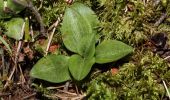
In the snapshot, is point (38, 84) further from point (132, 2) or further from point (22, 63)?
point (132, 2)

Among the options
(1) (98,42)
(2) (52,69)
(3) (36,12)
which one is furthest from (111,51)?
(3) (36,12)

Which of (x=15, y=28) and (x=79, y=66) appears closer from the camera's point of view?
(x=79, y=66)

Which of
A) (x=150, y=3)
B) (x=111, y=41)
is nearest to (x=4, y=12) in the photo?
(x=111, y=41)

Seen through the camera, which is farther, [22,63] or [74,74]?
[22,63]

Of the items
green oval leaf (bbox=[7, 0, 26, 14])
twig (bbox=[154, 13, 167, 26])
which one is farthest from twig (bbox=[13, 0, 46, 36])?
twig (bbox=[154, 13, 167, 26])

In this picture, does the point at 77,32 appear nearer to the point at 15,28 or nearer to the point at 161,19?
the point at 15,28

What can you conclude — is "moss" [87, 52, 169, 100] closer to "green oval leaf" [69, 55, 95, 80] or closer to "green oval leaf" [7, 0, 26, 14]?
"green oval leaf" [69, 55, 95, 80]
